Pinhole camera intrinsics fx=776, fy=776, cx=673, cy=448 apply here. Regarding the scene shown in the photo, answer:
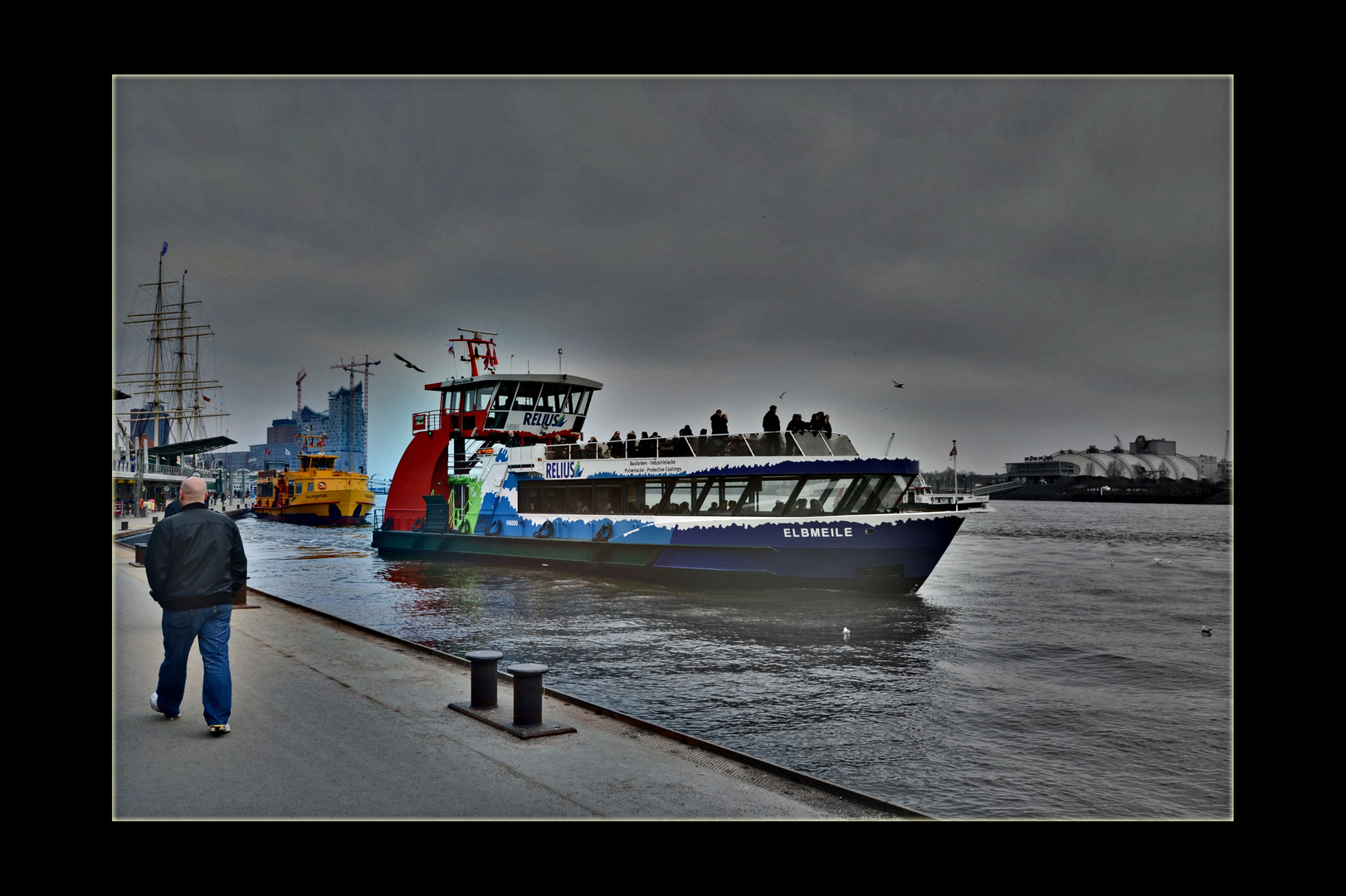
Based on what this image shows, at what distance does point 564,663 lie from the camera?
1198cm

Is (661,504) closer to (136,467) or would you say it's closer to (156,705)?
(136,467)

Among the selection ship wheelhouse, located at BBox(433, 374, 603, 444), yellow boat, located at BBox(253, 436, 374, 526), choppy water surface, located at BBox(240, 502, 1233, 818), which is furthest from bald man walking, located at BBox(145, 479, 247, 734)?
yellow boat, located at BBox(253, 436, 374, 526)

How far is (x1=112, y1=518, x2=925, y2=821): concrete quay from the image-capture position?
4.62 meters

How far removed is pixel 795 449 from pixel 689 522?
3668 mm

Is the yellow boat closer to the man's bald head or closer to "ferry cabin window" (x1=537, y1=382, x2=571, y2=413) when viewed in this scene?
"ferry cabin window" (x1=537, y1=382, x2=571, y2=413)

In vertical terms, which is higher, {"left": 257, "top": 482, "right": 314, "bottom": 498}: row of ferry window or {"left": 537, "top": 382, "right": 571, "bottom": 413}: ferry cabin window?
{"left": 537, "top": 382, "right": 571, "bottom": 413}: ferry cabin window

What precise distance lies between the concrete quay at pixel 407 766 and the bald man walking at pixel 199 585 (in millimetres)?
314

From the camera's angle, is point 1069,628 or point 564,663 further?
point 1069,628

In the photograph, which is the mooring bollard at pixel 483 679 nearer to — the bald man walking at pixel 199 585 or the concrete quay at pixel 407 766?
the concrete quay at pixel 407 766

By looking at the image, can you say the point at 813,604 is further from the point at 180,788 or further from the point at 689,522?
the point at 180,788

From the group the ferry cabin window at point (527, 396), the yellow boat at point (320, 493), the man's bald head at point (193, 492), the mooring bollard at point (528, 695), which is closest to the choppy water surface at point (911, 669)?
the mooring bollard at point (528, 695)

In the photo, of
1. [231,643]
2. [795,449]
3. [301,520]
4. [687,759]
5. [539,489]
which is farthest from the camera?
[301,520]

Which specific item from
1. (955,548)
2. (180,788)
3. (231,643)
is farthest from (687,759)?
(955,548)
